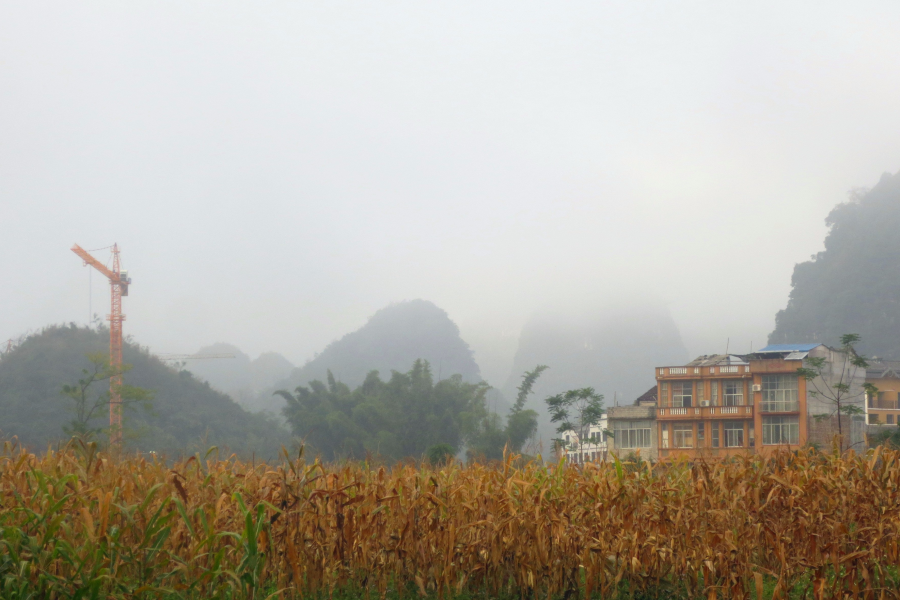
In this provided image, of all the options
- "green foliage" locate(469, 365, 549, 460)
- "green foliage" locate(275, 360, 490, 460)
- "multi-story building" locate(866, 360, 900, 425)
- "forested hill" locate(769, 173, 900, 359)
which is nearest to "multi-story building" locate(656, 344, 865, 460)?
"multi-story building" locate(866, 360, 900, 425)

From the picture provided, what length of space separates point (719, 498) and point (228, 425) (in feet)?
229

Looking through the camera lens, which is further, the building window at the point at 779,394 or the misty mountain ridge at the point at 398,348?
the misty mountain ridge at the point at 398,348

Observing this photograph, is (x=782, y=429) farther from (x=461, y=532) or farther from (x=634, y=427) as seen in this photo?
(x=461, y=532)

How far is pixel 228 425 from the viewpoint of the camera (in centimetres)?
7200

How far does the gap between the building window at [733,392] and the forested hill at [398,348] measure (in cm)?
11666

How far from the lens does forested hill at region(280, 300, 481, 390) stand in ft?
545

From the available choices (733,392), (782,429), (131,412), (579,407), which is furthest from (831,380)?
(131,412)

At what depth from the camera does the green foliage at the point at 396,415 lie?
61.4 metres

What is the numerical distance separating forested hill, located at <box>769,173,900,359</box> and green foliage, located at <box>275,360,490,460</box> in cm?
4519

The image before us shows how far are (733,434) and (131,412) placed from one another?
5127cm

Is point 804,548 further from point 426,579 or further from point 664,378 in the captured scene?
point 664,378

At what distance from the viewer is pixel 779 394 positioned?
43031 mm

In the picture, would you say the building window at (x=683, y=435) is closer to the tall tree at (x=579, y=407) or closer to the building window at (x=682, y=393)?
the building window at (x=682, y=393)

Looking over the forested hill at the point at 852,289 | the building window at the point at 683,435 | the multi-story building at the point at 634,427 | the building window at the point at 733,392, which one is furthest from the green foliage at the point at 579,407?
the forested hill at the point at 852,289
